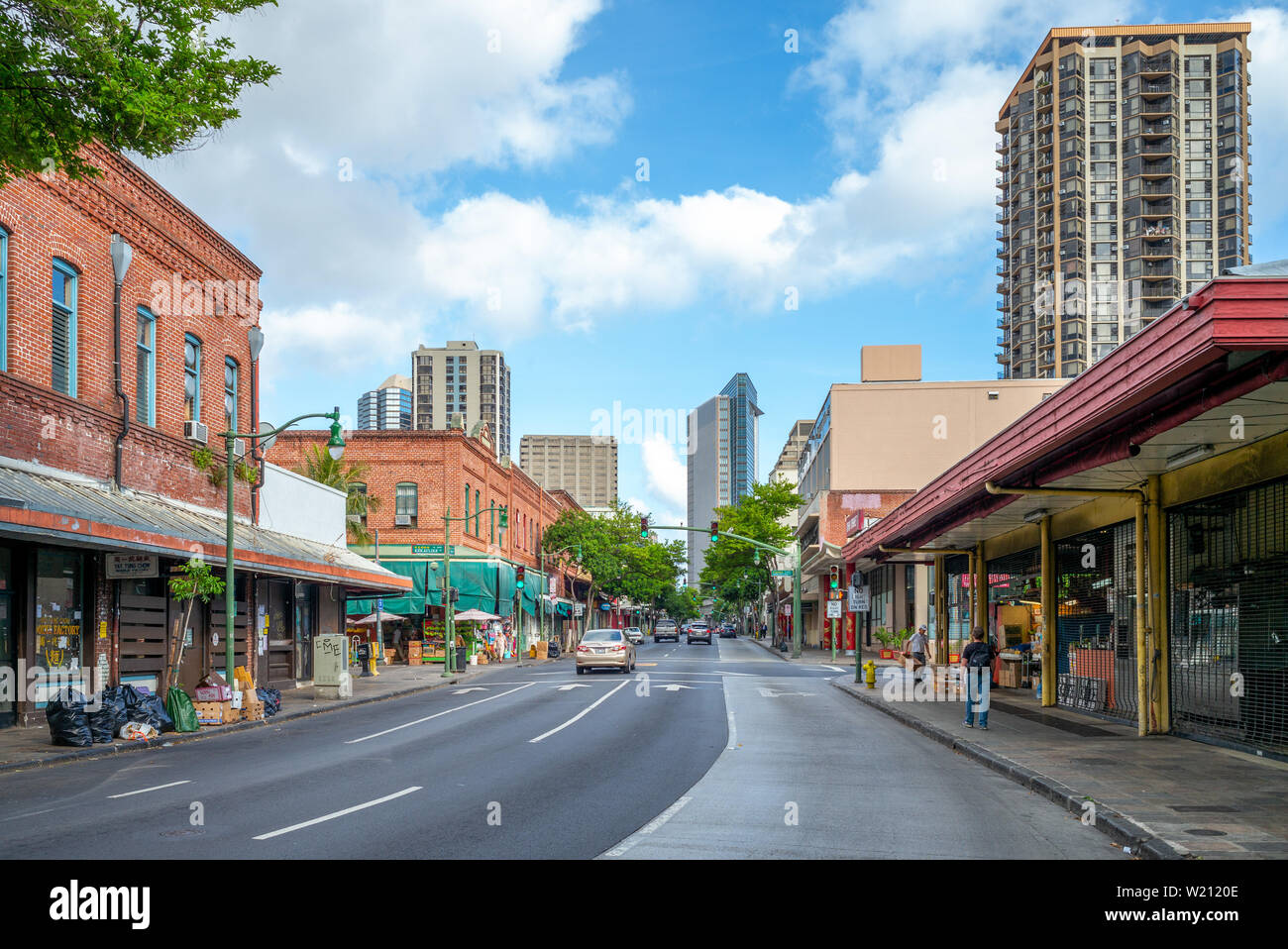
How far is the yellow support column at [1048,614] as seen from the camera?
23672mm

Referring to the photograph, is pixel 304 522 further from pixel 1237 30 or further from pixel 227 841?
pixel 1237 30

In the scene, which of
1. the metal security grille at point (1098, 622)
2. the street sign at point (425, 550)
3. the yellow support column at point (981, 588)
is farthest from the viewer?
the street sign at point (425, 550)

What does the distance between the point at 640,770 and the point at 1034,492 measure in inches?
346

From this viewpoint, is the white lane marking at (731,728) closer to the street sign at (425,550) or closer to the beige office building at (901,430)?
the street sign at (425,550)

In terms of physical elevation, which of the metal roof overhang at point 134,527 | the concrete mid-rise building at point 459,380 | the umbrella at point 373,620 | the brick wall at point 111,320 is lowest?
the umbrella at point 373,620

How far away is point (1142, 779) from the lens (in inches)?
487

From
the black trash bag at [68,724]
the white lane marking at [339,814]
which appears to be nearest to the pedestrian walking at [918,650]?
the black trash bag at [68,724]

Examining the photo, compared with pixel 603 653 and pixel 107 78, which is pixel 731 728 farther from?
pixel 603 653

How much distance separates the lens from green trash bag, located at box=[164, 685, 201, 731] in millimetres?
19281

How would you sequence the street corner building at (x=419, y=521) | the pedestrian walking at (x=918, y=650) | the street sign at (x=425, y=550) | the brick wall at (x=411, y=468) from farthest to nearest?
the brick wall at (x=411, y=468)
the street sign at (x=425, y=550)
the street corner building at (x=419, y=521)
the pedestrian walking at (x=918, y=650)

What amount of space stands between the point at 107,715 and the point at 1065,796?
14.1 metres

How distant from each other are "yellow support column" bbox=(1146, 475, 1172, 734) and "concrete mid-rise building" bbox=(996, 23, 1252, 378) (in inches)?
3392

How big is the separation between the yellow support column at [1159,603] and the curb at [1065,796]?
3.29 meters
